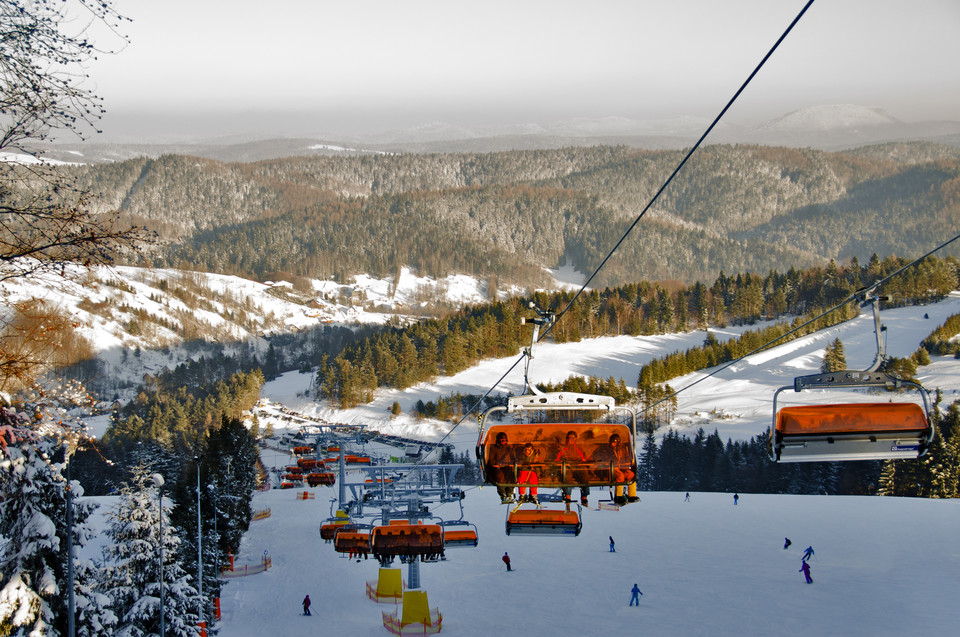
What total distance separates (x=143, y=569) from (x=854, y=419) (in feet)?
58.2

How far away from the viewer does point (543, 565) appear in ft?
112

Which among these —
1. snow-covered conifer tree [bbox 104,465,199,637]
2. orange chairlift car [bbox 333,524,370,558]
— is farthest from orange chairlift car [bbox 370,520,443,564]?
snow-covered conifer tree [bbox 104,465,199,637]

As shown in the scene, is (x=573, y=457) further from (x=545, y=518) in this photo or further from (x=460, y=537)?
(x=460, y=537)

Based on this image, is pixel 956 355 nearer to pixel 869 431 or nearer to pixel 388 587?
pixel 388 587

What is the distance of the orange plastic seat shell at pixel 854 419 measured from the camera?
29.5ft

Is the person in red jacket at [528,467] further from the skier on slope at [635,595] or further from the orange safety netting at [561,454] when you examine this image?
the skier on slope at [635,595]

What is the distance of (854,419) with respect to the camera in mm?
9086

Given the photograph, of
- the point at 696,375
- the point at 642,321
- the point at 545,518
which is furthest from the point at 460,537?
the point at 642,321

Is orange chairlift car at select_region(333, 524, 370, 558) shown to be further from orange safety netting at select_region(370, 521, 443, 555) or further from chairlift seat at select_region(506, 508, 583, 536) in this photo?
chairlift seat at select_region(506, 508, 583, 536)

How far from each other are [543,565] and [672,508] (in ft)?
46.7

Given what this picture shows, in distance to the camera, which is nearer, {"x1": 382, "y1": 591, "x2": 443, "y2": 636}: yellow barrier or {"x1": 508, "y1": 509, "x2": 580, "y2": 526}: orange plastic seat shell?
{"x1": 508, "y1": 509, "x2": 580, "y2": 526}: orange plastic seat shell

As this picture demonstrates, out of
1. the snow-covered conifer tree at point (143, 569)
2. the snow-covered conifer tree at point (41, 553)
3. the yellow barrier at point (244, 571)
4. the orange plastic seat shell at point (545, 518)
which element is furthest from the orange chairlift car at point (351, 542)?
the yellow barrier at point (244, 571)

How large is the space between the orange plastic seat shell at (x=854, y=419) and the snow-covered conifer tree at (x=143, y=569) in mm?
16007

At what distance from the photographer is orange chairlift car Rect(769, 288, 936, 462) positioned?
891 cm
